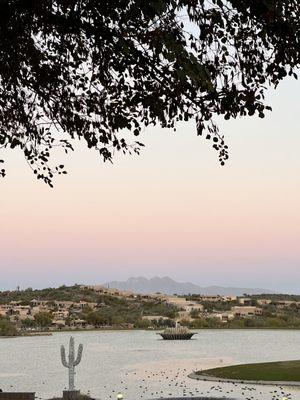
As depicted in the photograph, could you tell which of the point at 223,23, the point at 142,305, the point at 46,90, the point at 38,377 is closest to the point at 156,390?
the point at 38,377

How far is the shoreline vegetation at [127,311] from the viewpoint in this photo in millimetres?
111938

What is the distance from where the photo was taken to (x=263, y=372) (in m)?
42.4

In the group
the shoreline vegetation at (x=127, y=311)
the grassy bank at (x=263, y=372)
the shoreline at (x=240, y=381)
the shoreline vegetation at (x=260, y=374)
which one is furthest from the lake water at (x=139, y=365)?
the shoreline vegetation at (x=127, y=311)

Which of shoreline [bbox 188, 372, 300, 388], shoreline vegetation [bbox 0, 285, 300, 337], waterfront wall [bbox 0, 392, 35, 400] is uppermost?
shoreline vegetation [bbox 0, 285, 300, 337]

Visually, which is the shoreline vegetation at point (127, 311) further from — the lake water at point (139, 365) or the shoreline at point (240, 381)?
the shoreline at point (240, 381)

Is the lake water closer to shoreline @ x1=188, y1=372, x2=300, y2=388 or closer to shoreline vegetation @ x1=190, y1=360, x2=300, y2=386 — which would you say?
shoreline @ x1=188, y1=372, x2=300, y2=388

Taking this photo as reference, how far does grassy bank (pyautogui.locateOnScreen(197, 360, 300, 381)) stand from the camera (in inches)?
1582

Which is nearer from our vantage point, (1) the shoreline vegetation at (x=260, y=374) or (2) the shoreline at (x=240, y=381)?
(2) the shoreline at (x=240, y=381)

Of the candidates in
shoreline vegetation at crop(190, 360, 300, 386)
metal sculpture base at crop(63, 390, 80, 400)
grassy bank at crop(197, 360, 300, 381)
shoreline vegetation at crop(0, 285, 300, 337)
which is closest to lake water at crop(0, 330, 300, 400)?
shoreline vegetation at crop(190, 360, 300, 386)

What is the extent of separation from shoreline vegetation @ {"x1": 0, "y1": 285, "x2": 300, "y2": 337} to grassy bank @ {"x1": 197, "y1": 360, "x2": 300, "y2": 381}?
6465 centimetres

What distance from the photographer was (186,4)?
28.8ft

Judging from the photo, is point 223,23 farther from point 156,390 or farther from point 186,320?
point 186,320

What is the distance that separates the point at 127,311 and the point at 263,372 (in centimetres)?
8155

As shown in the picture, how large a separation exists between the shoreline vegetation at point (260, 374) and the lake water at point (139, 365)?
140cm
